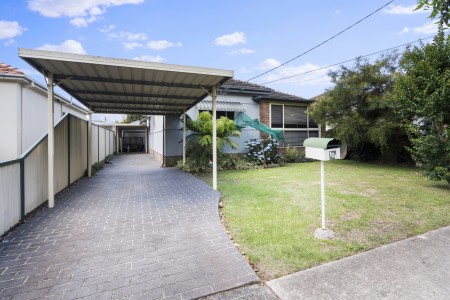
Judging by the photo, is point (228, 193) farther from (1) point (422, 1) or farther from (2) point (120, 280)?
(1) point (422, 1)

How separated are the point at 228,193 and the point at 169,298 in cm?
412

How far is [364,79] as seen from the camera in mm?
11141

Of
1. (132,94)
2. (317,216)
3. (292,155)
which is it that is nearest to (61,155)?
(132,94)

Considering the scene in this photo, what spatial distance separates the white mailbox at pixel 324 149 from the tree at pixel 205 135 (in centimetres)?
626

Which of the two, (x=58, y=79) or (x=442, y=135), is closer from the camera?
(x=58, y=79)

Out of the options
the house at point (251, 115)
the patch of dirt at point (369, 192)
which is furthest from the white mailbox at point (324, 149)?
the house at point (251, 115)

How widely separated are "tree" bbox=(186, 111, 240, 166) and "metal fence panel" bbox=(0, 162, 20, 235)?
20.5ft

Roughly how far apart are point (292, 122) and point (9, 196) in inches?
508

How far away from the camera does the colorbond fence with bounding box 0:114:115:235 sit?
373cm

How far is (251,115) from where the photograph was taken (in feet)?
43.4

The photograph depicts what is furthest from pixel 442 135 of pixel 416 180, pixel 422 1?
pixel 422 1

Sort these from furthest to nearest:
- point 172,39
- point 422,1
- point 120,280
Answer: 1. point 172,39
2. point 422,1
3. point 120,280

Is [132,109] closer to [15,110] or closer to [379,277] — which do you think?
[15,110]

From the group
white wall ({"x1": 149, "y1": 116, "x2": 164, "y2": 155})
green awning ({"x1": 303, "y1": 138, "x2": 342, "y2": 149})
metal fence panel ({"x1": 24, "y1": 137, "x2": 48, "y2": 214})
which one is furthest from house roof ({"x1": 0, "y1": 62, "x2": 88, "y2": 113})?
green awning ({"x1": 303, "y1": 138, "x2": 342, "y2": 149})
